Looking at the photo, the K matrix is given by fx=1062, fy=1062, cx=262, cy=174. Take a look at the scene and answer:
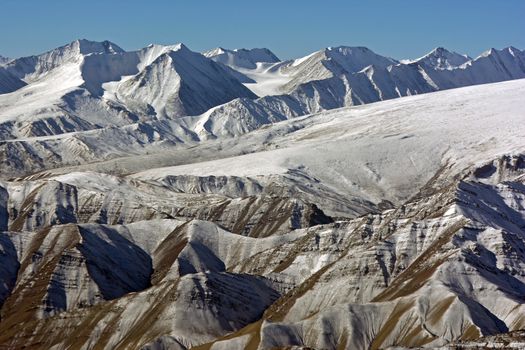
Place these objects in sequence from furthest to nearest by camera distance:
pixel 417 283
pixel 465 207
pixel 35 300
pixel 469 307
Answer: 1. pixel 465 207
2. pixel 35 300
3. pixel 417 283
4. pixel 469 307

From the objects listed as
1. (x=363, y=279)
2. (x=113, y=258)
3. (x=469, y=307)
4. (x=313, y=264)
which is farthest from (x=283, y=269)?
(x=469, y=307)

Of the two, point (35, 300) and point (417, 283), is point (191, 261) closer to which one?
point (35, 300)

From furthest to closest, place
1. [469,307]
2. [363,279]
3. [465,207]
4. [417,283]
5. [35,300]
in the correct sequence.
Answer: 1. [465,207]
2. [35,300]
3. [363,279]
4. [417,283]
5. [469,307]

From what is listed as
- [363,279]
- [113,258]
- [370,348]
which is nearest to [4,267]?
[113,258]

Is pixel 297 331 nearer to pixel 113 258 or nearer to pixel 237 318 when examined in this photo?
pixel 237 318

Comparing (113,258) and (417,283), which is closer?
(417,283)

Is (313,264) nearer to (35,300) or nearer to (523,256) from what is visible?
(523,256)

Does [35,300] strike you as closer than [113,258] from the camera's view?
Yes

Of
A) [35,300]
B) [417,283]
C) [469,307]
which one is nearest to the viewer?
[469,307]
